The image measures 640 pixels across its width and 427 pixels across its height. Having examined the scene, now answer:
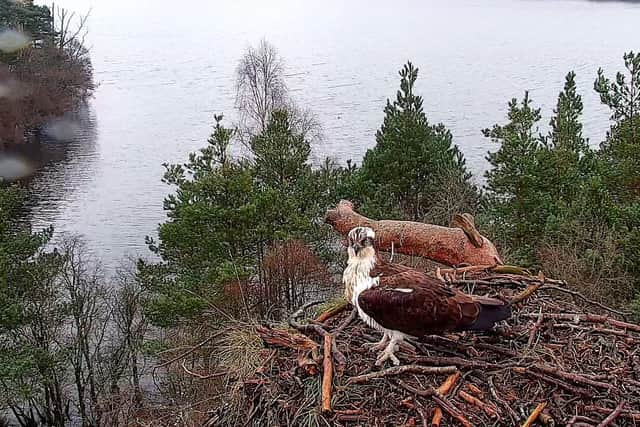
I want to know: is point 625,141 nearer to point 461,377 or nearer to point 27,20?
point 461,377

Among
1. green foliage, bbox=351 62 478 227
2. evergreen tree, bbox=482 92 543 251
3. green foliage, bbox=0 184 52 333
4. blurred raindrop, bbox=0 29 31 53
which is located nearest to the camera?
evergreen tree, bbox=482 92 543 251

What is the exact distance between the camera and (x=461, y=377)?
4.87 m

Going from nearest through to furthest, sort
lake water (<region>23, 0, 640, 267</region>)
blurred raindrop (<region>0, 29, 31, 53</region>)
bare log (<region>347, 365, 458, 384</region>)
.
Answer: bare log (<region>347, 365, 458, 384</region>) < lake water (<region>23, 0, 640, 267</region>) < blurred raindrop (<region>0, 29, 31, 53</region>)

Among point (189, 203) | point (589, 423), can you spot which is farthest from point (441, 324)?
point (189, 203)

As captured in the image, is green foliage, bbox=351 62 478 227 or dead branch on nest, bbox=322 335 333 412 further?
green foliage, bbox=351 62 478 227

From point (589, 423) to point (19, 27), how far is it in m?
53.3

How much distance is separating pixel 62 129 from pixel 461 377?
4996cm

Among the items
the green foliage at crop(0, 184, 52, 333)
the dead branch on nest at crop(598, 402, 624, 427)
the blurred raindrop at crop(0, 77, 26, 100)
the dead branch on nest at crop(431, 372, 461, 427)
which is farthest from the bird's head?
the blurred raindrop at crop(0, 77, 26, 100)

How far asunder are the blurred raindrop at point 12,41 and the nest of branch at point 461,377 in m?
49.1

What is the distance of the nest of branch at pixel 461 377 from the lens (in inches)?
183

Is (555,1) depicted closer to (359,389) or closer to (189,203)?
(189,203)

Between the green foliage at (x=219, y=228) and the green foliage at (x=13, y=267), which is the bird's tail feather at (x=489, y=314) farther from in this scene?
the green foliage at (x=13, y=267)

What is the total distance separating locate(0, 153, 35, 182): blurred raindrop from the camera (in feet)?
132

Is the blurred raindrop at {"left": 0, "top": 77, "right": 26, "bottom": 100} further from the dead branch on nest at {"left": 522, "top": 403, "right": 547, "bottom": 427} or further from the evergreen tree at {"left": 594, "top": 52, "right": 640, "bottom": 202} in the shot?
the dead branch on nest at {"left": 522, "top": 403, "right": 547, "bottom": 427}
